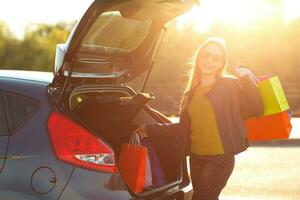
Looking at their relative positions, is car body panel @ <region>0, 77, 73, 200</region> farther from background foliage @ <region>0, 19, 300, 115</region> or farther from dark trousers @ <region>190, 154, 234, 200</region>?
background foliage @ <region>0, 19, 300, 115</region>

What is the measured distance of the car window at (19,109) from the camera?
3.95 m

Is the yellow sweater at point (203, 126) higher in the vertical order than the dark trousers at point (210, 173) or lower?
higher

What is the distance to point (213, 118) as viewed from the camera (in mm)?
4707

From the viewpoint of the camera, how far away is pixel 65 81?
420 cm

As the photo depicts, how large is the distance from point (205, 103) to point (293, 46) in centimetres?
4875

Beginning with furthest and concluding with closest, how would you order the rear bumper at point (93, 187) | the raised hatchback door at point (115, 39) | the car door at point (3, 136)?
the raised hatchback door at point (115, 39) → the car door at point (3, 136) → the rear bumper at point (93, 187)

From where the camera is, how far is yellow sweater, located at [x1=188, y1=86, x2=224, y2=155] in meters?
4.71

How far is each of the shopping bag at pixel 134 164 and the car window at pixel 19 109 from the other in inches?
31.5

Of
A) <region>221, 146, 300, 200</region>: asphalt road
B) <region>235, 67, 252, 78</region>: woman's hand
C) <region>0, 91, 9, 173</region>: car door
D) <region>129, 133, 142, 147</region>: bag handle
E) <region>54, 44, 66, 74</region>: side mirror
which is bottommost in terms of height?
<region>221, 146, 300, 200</region>: asphalt road

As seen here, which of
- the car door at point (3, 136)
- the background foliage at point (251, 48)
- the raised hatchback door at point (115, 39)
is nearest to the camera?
the car door at point (3, 136)

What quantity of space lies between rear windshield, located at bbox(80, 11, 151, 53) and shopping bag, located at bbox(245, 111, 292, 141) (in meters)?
1.04

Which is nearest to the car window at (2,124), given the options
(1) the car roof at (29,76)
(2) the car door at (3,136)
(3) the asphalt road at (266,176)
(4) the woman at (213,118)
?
(2) the car door at (3,136)

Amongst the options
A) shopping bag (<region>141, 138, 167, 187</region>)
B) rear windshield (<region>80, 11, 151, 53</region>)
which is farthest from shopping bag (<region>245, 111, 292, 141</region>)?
rear windshield (<region>80, 11, 151, 53</region>)

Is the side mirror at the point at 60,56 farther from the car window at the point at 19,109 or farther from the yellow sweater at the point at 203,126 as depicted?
the yellow sweater at the point at 203,126
